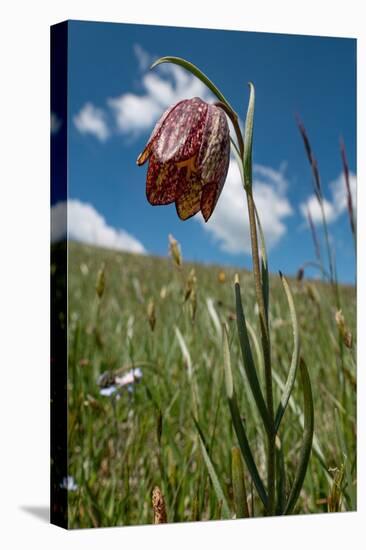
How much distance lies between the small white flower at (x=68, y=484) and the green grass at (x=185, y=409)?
0.02 m

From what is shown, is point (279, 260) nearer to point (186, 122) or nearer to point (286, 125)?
point (286, 125)

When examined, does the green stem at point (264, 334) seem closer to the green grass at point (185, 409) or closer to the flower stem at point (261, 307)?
the flower stem at point (261, 307)

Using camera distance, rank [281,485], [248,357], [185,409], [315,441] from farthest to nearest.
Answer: [185,409] < [315,441] < [281,485] < [248,357]

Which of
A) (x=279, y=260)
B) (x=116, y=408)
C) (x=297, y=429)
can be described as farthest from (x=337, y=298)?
(x=116, y=408)

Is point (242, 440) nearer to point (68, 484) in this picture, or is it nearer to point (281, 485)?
point (281, 485)

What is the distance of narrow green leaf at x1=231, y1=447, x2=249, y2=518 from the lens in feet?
5.64

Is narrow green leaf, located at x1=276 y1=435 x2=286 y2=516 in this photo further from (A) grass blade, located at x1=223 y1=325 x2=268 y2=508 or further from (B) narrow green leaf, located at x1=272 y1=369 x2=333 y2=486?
(B) narrow green leaf, located at x1=272 y1=369 x2=333 y2=486

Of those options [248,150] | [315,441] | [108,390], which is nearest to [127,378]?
[108,390]

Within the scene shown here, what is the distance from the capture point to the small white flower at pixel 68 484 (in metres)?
2.17

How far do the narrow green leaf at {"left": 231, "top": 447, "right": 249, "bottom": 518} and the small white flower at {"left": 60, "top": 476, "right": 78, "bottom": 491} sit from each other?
49cm

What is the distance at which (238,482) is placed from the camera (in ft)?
5.79

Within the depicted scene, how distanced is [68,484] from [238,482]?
0.56 meters

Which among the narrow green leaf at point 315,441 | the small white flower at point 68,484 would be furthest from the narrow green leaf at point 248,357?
the small white flower at point 68,484

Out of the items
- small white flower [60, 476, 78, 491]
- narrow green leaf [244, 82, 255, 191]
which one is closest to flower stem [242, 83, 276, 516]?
narrow green leaf [244, 82, 255, 191]
